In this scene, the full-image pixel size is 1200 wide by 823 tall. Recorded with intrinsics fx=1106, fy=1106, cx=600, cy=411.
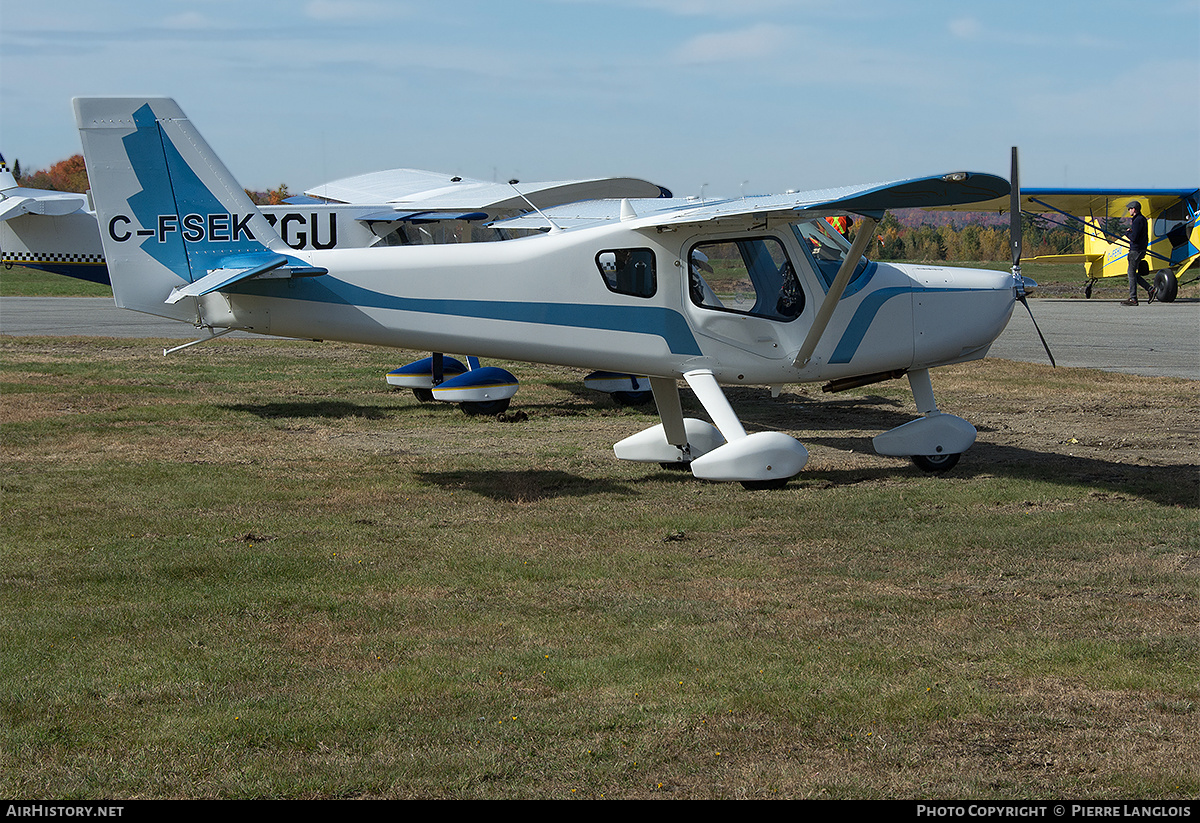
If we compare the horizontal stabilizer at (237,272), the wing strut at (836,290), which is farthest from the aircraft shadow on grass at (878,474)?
the horizontal stabilizer at (237,272)

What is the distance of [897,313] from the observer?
381 inches

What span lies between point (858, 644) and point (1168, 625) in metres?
1.67

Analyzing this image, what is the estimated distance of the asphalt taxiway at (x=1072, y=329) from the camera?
58.2 feet

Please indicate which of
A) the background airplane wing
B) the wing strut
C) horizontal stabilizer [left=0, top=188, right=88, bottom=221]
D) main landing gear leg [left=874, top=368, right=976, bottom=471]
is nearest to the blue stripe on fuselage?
the wing strut

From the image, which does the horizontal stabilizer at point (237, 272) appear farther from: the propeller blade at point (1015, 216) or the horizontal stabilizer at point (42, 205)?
the horizontal stabilizer at point (42, 205)

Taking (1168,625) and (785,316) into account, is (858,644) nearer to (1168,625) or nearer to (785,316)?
(1168,625)

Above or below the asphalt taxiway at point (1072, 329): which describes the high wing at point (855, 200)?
above

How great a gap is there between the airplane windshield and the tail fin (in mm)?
4282

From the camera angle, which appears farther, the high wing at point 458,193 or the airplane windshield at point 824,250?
the high wing at point 458,193

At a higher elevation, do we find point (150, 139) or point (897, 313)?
point (150, 139)

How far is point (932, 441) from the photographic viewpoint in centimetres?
961

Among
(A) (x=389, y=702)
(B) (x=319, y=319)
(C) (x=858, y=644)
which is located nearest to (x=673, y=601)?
(C) (x=858, y=644)

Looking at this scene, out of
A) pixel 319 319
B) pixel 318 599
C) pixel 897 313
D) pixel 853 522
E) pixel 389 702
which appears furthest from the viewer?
pixel 897 313

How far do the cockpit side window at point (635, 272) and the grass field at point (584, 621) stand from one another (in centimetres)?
164
